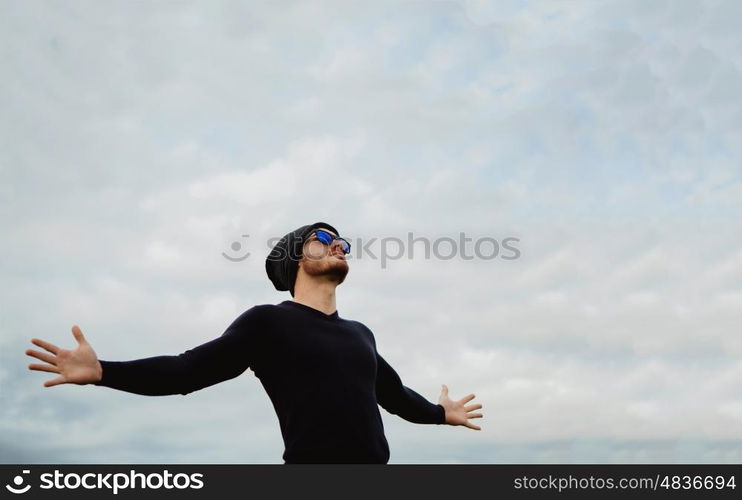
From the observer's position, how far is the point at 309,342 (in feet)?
25.3

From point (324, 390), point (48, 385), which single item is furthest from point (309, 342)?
point (48, 385)

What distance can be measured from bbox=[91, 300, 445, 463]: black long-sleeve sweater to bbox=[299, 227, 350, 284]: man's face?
53 centimetres

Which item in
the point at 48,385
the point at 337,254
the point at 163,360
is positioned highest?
the point at 337,254

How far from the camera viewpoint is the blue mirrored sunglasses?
29.3ft

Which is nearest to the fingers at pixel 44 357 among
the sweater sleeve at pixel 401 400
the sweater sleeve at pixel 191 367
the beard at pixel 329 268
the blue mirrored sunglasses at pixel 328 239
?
the sweater sleeve at pixel 191 367

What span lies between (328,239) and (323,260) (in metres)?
0.44

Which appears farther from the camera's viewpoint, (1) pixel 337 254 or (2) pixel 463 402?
(2) pixel 463 402

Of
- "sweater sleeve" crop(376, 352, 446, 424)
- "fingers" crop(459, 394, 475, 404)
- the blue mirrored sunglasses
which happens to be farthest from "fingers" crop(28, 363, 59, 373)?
"fingers" crop(459, 394, 475, 404)

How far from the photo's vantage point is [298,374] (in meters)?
7.47

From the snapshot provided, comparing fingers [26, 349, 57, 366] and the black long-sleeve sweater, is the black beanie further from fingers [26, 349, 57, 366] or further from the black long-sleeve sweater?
fingers [26, 349, 57, 366]

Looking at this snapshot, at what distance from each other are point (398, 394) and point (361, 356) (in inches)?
59.8

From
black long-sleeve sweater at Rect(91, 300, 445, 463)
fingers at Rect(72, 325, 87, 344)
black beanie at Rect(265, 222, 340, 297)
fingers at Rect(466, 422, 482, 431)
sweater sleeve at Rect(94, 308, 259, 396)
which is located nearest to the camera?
fingers at Rect(72, 325, 87, 344)
